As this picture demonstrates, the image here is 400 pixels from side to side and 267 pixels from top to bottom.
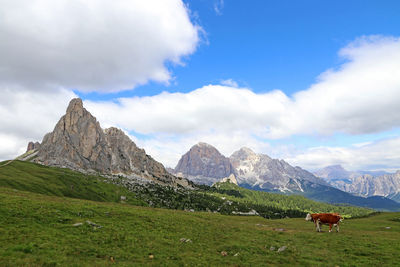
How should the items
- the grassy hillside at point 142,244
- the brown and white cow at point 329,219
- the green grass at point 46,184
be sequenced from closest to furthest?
the grassy hillside at point 142,244 < the brown and white cow at point 329,219 < the green grass at point 46,184

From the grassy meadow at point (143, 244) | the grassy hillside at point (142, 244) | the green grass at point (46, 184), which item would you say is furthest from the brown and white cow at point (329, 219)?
the green grass at point (46, 184)

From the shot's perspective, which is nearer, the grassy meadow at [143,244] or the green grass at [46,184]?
the grassy meadow at [143,244]

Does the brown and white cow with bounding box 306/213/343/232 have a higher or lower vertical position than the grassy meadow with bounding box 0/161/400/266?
higher

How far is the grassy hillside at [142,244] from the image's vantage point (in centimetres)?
2280

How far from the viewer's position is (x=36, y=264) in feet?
64.2

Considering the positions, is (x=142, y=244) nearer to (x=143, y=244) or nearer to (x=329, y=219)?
(x=143, y=244)

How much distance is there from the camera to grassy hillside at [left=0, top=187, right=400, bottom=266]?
22.8 metres

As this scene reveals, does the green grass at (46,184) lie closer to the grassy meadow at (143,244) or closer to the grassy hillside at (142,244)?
the grassy meadow at (143,244)

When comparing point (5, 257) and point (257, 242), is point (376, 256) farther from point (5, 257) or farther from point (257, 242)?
point (5, 257)

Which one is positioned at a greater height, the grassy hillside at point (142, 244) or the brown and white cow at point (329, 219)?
the brown and white cow at point (329, 219)

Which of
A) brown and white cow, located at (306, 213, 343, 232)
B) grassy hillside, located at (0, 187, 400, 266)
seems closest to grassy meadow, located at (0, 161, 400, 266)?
grassy hillside, located at (0, 187, 400, 266)

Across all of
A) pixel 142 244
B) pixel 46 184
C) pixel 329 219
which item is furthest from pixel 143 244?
pixel 46 184

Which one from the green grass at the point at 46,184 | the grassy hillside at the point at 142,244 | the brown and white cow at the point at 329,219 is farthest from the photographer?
the green grass at the point at 46,184

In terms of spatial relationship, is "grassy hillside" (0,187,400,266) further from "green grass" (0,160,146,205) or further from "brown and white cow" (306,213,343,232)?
"green grass" (0,160,146,205)
